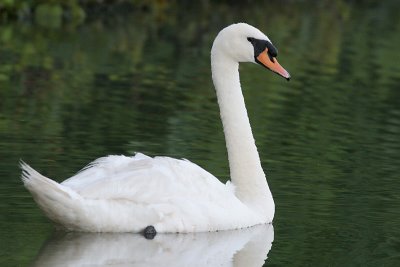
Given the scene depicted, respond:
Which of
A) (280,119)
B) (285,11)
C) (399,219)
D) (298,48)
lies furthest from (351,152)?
(285,11)

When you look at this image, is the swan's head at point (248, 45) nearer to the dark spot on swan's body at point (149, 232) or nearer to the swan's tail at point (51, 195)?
the dark spot on swan's body at point (149, 232)

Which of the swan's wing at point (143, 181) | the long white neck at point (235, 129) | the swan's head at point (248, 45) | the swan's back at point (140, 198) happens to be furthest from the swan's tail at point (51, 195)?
the swan's head at point (248, 45)

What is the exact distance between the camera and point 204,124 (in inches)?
586

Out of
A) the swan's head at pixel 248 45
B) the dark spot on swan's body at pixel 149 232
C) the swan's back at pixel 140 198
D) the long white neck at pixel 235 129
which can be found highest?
the swan's head at pixel 248 45

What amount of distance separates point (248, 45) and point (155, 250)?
2.06 meters

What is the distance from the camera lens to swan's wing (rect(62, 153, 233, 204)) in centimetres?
948

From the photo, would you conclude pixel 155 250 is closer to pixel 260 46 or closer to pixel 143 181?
pixel 143 181

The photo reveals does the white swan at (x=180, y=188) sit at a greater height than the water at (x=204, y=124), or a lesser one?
greater

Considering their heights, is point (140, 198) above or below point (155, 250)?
above

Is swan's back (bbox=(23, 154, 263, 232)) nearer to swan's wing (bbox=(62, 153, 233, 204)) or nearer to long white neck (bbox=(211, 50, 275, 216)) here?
swan's wing (bbox=(62, 153, 233, 204))

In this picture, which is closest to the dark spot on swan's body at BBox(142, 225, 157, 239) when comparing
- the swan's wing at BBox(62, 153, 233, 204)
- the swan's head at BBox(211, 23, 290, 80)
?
the swan's wing at BBox(62, 153, 233, 204)

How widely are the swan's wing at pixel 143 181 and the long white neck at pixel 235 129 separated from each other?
49cm

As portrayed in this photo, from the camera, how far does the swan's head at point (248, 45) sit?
10547 mm

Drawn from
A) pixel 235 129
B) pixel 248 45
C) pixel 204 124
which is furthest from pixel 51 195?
pixel 204 124
